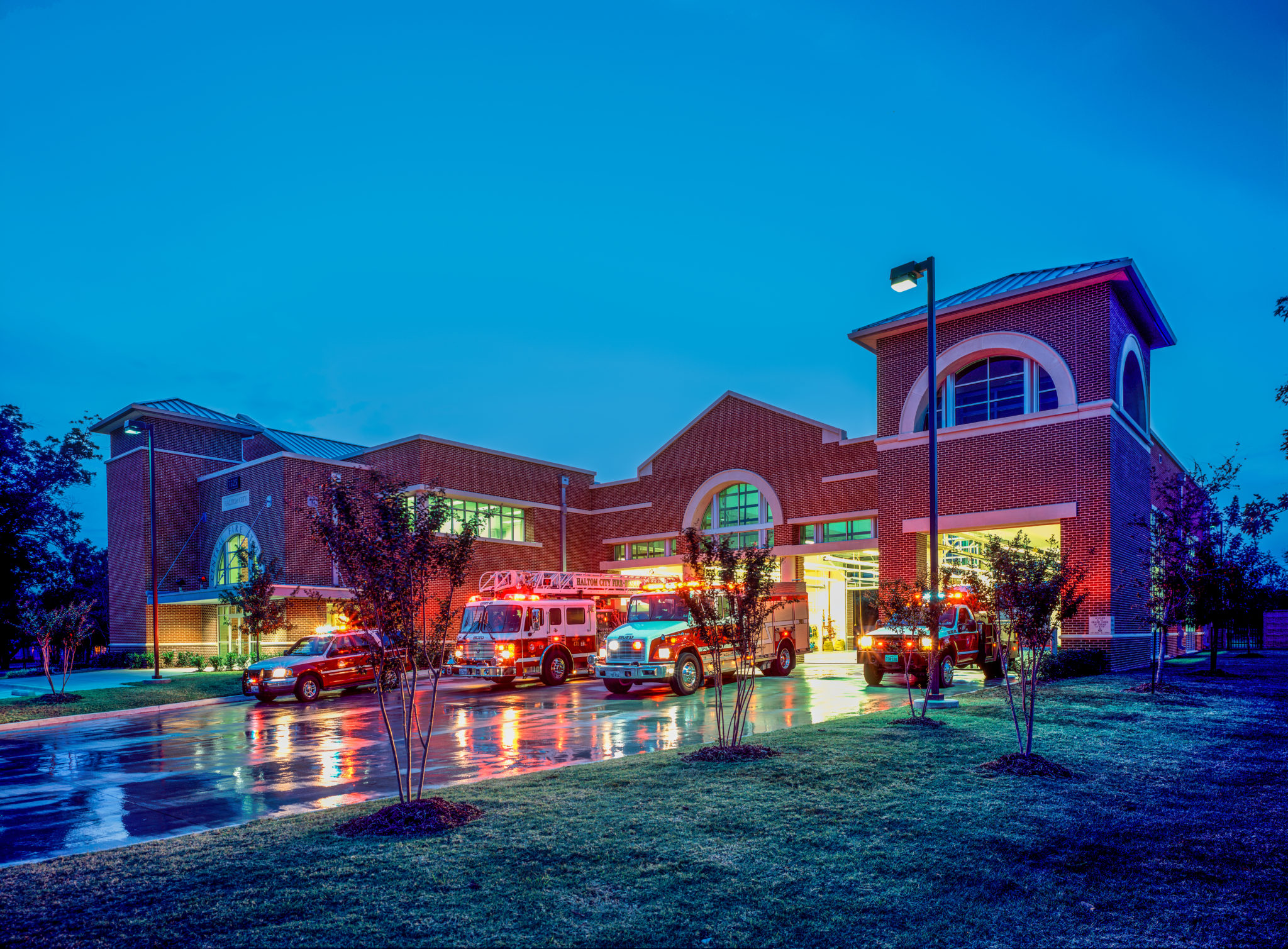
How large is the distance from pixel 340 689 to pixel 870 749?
17981mm

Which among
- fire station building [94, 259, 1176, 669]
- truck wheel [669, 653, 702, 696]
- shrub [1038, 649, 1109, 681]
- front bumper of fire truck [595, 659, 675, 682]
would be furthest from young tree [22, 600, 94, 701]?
shrub [1038, 649, 1109, 681]

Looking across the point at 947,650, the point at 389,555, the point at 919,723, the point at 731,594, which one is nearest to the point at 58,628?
the point at 731,594

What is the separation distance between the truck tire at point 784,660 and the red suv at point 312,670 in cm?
1095

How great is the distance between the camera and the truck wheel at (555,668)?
23.9 metres

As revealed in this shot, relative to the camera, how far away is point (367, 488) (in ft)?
24.3

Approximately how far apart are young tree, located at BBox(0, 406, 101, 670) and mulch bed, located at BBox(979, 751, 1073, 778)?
44119 mm

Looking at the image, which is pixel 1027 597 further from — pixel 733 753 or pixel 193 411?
pixel 193 411

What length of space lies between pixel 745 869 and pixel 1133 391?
88.5 ft

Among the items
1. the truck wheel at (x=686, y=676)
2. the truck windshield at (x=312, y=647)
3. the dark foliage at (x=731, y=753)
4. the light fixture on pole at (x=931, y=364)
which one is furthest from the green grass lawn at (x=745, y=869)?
the truck windshield at (x=312, y=647)

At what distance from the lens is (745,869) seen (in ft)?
19.4

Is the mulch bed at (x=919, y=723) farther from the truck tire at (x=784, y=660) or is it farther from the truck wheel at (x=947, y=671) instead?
the truck tire at (x=784, y=660)

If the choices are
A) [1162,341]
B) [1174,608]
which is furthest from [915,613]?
[1162,341]

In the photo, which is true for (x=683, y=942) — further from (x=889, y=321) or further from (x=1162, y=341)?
(x=1162, y=341)

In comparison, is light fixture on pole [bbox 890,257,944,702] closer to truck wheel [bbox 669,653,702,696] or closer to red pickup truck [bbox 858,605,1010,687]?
red pickup truck [bbox 858,605,1010,687]
